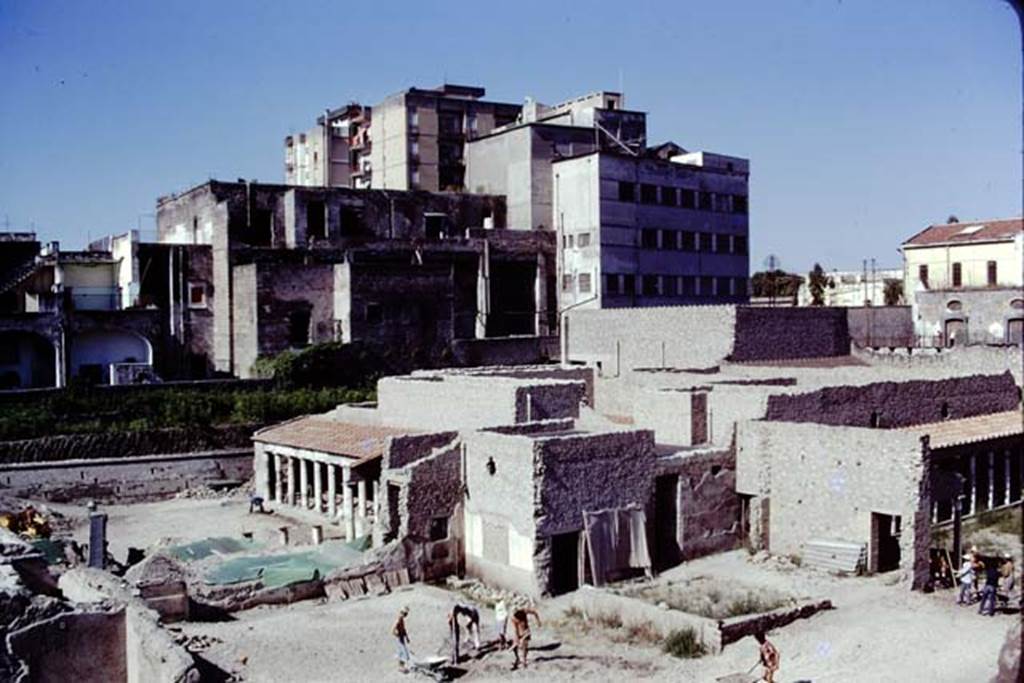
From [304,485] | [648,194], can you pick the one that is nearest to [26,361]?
[304,485]

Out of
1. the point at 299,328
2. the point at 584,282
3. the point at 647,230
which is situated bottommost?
the point at 299,328

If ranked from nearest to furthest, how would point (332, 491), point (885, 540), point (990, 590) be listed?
1. point (990, 590)
2. point (885, 540)
3. point (332, 491)

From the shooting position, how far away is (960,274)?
49562mm

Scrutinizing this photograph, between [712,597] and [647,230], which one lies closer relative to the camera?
[712,597]

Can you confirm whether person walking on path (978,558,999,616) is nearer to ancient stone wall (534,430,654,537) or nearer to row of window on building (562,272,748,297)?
ancient stone wall (534,430,654,537)

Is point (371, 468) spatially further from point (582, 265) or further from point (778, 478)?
point (582, 265)

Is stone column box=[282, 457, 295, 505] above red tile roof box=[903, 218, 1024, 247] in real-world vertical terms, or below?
below

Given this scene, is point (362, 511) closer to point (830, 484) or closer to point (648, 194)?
point (830, 484)

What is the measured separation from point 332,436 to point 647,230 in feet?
82.4

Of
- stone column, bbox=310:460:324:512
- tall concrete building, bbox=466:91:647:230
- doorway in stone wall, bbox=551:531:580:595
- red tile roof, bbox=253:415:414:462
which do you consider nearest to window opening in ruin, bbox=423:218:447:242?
tall concrete building, bbox=466:91:647:230

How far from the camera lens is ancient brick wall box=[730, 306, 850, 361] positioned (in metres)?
37.3

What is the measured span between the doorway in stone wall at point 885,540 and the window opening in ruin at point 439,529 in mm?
8728

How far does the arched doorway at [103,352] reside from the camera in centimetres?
4300

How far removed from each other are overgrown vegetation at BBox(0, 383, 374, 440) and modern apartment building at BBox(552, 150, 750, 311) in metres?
14.3
